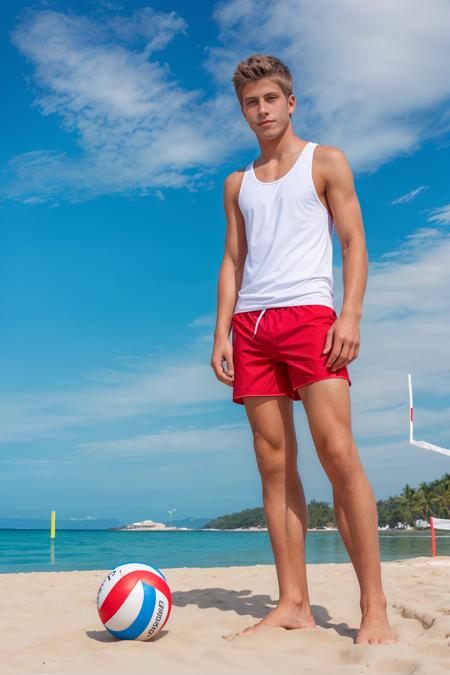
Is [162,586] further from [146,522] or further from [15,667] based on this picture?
[146,522]

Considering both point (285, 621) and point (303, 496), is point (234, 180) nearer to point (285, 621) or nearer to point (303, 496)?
point (303, 496)

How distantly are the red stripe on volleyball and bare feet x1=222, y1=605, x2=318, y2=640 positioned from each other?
0.40 m

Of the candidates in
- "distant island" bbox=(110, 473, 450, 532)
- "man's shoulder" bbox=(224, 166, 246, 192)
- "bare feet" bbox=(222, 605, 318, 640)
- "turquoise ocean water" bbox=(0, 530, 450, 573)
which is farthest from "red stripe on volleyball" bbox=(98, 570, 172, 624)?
"distant island" bbox=(110, 473, 450, 532)

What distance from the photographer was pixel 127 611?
3.06 metres

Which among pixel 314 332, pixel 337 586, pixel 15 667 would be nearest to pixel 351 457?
pixel 314 332

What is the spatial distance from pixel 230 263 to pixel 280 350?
2.32 feet

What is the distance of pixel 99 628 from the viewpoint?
351 centimetres

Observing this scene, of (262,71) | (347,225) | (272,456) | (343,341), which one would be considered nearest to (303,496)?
(272,456)

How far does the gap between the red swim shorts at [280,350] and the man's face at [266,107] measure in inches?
35.6

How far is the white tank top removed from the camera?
314 centimetres

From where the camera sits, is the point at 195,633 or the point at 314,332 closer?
the point at 314,332

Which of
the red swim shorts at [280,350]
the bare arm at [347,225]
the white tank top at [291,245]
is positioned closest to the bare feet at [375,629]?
the red swim shorts at [280,350]

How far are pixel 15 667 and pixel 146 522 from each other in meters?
166

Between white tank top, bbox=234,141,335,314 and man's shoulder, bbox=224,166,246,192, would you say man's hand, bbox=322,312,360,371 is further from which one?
man's shoulder, bbox=224,166,246,192
